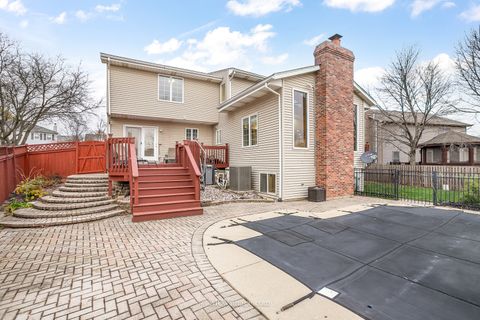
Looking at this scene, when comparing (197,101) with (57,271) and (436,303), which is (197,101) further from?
(436,303)

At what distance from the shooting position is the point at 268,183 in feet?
30.7

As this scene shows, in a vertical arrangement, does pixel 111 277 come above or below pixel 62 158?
below

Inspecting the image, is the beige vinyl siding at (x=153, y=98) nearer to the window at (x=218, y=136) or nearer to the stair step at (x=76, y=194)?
the window at (x=218, y=136)

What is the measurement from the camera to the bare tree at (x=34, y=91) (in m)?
13.0

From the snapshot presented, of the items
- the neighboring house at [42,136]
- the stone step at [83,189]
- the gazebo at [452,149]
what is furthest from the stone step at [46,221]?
the neighboring house at [42,136]

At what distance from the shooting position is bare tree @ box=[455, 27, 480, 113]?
12.1 meters

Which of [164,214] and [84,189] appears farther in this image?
[84,189]

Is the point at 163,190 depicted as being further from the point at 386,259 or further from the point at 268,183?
the point at 386,259

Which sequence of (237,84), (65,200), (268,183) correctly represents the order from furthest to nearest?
(237,84) → (268,183) → (65,200)

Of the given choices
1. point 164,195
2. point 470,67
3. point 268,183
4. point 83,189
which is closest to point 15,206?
point 83,189

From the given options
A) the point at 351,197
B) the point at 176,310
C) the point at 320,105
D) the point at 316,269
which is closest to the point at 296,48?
the point at 320,105

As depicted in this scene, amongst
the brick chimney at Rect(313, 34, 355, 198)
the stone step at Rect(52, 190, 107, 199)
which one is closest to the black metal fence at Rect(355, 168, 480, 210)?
the brick chimney at Rect(313, 34, 355, 198)

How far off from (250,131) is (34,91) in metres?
14.4

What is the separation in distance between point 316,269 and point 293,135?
20.8ft
